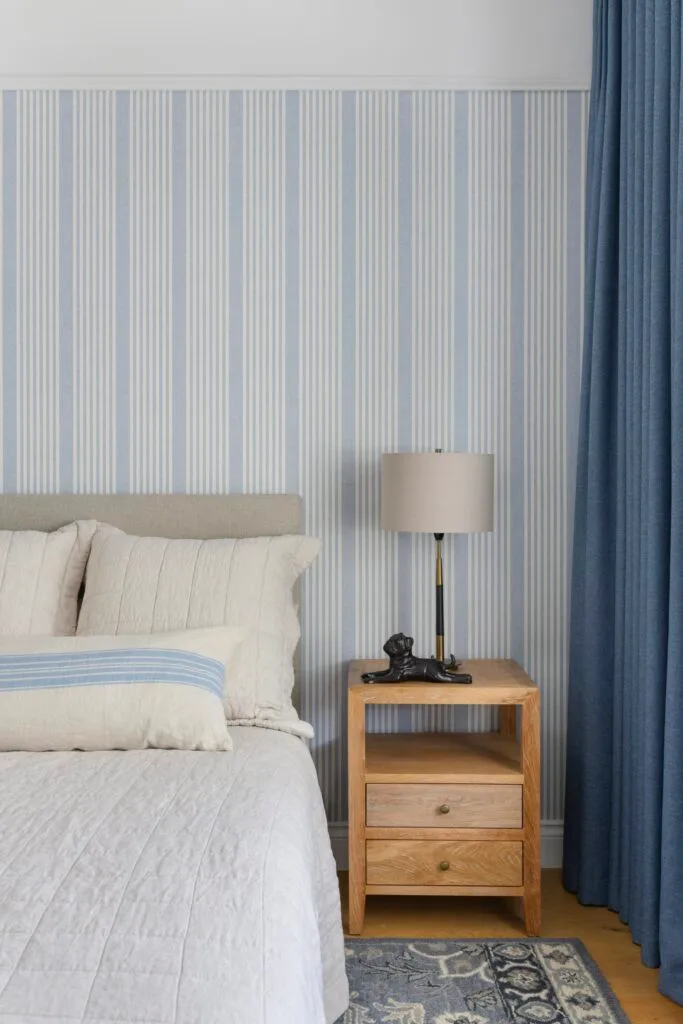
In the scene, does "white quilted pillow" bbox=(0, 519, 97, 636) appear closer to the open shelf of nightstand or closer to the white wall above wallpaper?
the open shelf of nightstand

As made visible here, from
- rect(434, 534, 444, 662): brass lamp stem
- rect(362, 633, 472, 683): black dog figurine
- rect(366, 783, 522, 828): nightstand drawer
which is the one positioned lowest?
rect(366, 783, 522, 828): nightstand drawer

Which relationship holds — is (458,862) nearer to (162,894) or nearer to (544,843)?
(544,843)

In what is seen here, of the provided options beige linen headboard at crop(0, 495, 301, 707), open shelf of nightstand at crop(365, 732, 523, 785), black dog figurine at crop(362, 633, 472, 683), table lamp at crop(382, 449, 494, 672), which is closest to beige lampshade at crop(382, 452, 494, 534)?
table lamp at crop(382, 449, 494, 672)

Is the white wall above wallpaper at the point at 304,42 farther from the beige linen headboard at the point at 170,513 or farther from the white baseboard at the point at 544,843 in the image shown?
the white baseboard at the point at 544,843

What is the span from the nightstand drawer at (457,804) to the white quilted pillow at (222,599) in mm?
330

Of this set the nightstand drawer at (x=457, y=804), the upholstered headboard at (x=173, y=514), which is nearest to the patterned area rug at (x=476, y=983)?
the nightstand drawer at (x=457, y=804)

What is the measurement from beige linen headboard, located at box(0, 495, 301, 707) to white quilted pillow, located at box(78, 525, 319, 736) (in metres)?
0.20

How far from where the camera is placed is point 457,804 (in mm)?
2391

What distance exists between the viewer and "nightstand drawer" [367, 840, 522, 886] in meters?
2.39

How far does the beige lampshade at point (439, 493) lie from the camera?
2.44 m

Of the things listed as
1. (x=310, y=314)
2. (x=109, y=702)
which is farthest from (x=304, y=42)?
(x=109, y=702)

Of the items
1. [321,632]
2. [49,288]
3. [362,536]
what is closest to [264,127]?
[49,288]

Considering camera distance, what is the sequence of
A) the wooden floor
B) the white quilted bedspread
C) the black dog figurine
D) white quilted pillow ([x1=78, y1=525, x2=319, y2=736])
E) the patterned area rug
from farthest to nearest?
the black dog figurine → white quilted pillow ([x1=78, y1=525, x2=319, y2=736]) → the wooden floor → the patterned area rug → the white quilted bedspread

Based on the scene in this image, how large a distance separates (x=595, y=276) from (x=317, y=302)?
2.72ft
